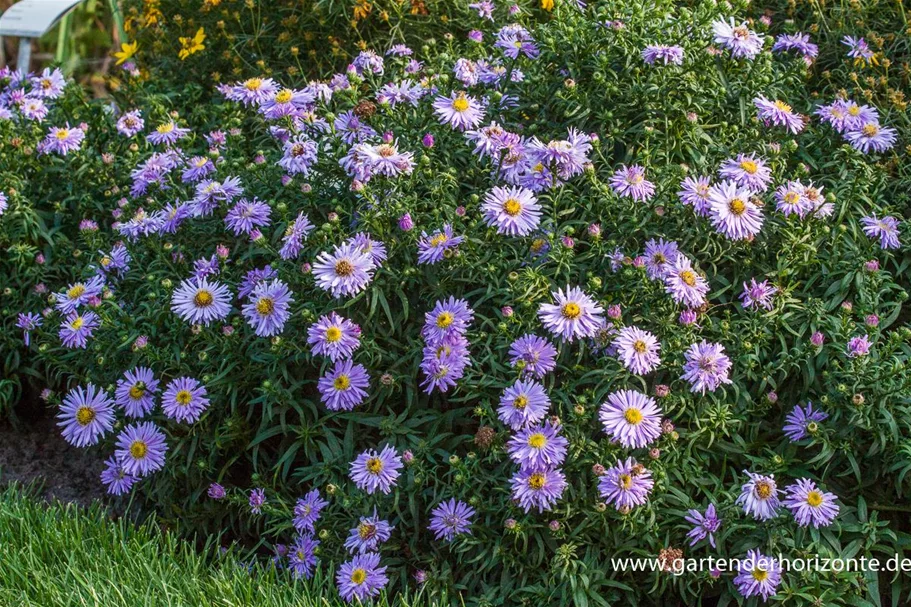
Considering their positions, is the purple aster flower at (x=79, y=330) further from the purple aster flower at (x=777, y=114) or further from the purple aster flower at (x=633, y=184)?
the purple aster flower at (x=777, y=114)

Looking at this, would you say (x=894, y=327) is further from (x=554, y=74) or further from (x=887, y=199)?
(x=554, y=74)

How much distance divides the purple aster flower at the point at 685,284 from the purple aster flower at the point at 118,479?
5.15 feet

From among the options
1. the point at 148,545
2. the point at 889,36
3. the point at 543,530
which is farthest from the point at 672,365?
the point at 889,36

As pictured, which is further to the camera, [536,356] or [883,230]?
[883,230]

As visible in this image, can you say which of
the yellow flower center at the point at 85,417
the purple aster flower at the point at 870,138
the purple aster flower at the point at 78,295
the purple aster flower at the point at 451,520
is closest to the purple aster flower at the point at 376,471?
the purple aster flower at the point at 451,520

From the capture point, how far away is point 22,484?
131 inches

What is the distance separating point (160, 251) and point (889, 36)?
8.28 ft

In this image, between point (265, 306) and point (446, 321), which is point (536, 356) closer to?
point (446, 321)

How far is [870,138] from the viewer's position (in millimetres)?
3043

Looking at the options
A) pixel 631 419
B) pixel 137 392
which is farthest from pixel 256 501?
pixel 631 419

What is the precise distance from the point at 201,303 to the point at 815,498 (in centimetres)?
167

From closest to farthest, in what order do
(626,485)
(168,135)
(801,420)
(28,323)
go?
(626,485) < (801,420) < (28,323) < (168,135)

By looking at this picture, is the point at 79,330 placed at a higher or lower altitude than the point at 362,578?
higher

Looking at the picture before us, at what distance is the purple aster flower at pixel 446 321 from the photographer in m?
2.57
